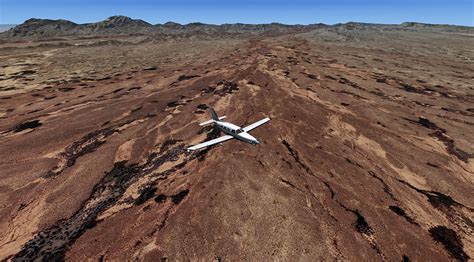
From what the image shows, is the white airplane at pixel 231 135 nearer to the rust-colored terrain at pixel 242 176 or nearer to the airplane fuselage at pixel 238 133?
the airplane fuselage at pixel 238 133

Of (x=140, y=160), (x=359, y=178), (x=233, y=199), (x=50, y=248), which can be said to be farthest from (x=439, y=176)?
(x=50, y=248)

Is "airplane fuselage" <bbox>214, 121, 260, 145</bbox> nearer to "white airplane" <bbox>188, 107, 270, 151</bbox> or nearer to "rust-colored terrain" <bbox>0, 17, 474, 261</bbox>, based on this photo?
"white airplane" <bbox>188, 107, 270, 151</bbox>

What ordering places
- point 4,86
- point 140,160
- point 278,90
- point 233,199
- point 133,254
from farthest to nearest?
1. point 4,86
2. point 278,90
3. point 140,160
4. point 233,199
5. point 133,254

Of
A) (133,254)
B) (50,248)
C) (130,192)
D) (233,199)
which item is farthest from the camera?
(130,192)

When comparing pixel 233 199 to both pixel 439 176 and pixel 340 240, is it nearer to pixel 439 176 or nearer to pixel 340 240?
pixel 340 240

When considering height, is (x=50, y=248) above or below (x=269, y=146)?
below

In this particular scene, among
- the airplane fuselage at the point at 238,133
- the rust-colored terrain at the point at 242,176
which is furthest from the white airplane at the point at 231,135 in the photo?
the rust-colored terrain at the point at 242,176

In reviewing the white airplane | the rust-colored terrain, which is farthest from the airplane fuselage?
the rust-colored terrain

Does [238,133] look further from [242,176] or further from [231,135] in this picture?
[242,176]
